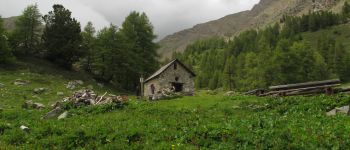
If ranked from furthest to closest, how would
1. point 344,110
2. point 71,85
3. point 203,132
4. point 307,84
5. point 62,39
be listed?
point 62,39 < point 71,85 < point 307,84 < point 344,110 < point 203,132

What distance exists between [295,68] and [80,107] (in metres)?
72.8

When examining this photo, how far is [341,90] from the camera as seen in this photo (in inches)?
1134

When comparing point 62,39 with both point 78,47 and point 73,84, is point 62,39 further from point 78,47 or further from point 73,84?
point 73,84

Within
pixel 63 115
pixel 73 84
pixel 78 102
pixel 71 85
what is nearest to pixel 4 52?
pixel 73 84

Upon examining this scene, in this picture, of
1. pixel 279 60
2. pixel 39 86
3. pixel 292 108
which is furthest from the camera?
pixel 279 60

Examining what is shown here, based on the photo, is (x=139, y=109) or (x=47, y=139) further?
(x=139, y=109)

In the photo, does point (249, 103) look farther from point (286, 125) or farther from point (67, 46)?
point (67, 46)

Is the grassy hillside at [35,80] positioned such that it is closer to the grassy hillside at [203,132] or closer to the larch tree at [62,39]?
the larch tree at [62,39]

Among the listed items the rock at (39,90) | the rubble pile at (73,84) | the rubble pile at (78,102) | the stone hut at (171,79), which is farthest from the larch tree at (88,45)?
the rubble pile at (78,102)

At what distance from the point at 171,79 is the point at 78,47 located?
976 inches

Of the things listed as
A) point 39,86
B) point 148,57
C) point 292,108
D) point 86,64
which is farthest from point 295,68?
point 292,108

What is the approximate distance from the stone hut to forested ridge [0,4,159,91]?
14889 millimetres

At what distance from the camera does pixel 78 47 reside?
262 ft

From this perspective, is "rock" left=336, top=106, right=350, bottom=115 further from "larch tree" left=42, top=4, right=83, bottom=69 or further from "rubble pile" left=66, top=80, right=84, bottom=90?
"larch tree" left=42, top=4, right=83, bottom=69
